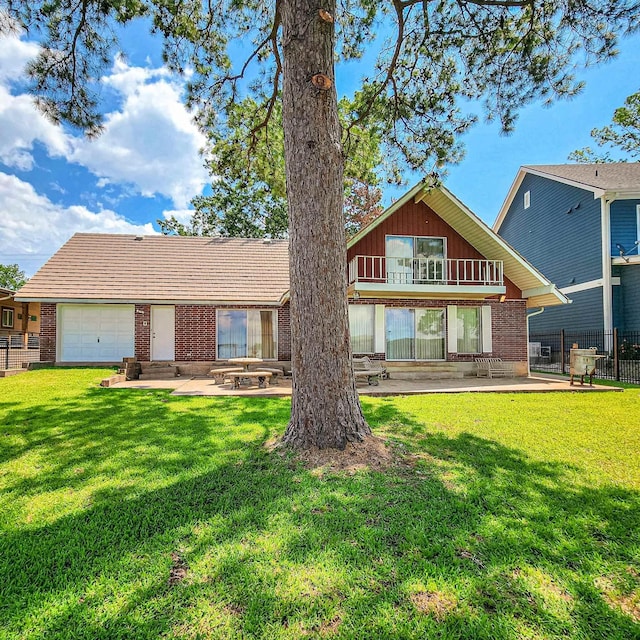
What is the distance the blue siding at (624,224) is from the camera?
14.4 m

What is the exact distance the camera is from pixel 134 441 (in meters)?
4.77

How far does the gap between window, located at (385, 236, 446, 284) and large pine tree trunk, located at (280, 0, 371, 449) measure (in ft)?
27.1

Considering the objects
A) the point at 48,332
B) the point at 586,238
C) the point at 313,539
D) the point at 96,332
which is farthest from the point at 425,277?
the point at 48,332

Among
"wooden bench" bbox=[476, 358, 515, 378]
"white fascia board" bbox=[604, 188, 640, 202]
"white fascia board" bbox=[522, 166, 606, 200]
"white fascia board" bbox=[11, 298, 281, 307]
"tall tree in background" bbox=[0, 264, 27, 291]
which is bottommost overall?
"wooden bench" bbox=[476, 358, 515, 378]

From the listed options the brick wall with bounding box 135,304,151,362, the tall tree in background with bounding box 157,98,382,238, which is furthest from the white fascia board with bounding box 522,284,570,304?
the brick wall with bounding box 135,304,151,362

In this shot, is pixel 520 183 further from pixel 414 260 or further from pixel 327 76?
pixel 327 76

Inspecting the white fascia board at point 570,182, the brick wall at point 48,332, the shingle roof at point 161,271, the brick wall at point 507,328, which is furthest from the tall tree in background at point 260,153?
the white fascia board at point 570,182

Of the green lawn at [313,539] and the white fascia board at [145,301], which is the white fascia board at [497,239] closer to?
the white fascia board at [145,301]

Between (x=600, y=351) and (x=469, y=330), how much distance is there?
598 cm

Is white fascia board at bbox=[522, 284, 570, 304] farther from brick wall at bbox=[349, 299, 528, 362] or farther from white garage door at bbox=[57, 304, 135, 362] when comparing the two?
white garage door at bbox=[57, 304, 135, 362]

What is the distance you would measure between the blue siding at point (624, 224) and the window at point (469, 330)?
7.03 metres

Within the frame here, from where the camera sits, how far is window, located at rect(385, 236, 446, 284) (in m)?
12.4

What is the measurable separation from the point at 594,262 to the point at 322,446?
16.7 meters

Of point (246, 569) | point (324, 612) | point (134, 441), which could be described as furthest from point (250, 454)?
point (324, 612)
